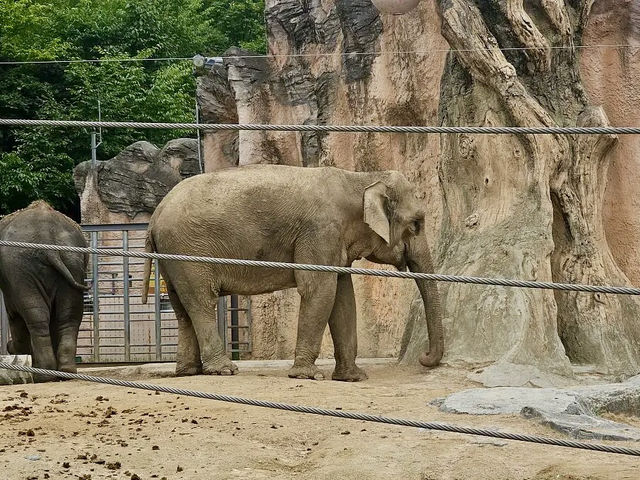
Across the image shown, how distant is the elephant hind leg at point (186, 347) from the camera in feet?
35.6

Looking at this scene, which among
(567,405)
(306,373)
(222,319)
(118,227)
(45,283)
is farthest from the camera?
(222,319)

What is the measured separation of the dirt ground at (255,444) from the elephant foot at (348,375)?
1745 millimetres

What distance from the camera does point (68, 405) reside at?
27.3 ft

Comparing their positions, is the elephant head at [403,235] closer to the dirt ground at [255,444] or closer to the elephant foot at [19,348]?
the dirt ground at [255,444]

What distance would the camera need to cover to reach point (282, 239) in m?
10.8

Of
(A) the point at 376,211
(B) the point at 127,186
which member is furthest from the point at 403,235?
(B) the point at 127,186

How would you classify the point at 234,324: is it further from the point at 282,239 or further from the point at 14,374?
the point at 14,374

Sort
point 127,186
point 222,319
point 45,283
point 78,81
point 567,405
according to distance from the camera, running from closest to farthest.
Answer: point 567,405 → point 45,283 → point 222,319 → point 127,186 → point 78,81

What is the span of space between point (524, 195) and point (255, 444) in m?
4.93

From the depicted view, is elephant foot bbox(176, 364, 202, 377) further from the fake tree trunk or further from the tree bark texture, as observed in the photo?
the tree bark texture

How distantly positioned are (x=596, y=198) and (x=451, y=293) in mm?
1719

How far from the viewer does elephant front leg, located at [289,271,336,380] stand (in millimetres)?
10531

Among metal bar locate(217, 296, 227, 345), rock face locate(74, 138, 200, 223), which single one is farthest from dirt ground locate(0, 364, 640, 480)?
rock face locate(74, 138, 200, 223)

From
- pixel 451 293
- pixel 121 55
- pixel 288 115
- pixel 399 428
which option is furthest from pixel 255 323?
pixel 121 55
